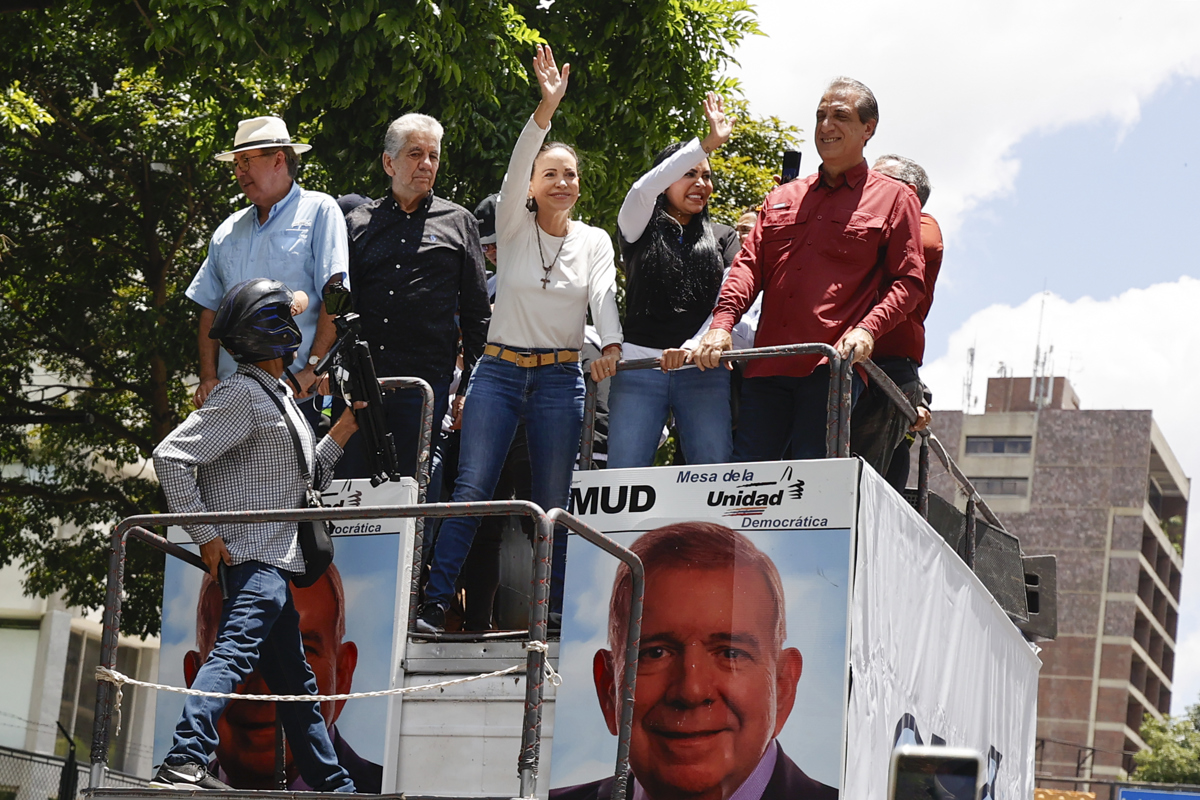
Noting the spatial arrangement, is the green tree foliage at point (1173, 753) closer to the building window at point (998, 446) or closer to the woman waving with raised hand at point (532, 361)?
the building window at point (998, 446)

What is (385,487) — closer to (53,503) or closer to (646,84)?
(646,84)

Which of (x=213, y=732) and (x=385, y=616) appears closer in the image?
(x=213, y=732)

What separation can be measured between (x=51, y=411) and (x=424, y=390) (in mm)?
13579

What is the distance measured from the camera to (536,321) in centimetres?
636

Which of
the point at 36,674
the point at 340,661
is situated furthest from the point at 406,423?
the point at 36,674

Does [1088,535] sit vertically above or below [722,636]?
above

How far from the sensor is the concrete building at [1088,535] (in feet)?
285

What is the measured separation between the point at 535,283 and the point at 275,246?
1.26 metres

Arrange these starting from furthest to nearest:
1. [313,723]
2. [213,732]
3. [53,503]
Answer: [53,503] < [313,723] < [213,732]

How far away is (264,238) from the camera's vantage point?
6785 millimetres

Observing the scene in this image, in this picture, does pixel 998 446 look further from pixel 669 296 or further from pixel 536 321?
pixel 536 321

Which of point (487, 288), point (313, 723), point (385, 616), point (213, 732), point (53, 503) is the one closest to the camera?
point (213, 732)

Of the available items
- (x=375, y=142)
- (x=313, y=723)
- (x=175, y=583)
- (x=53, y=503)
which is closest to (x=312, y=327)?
(x=175, y=583)

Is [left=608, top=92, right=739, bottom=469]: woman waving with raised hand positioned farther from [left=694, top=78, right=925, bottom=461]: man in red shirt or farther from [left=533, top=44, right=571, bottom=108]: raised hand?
[left=533, top=44, right=571, bottom=108]: raised hand
